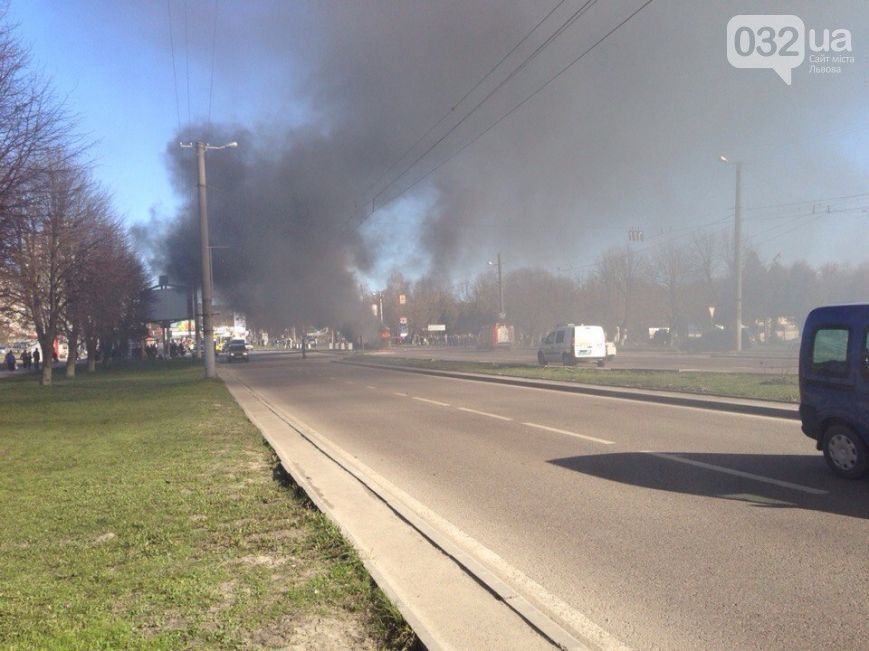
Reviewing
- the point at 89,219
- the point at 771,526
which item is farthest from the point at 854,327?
the point at 89,219

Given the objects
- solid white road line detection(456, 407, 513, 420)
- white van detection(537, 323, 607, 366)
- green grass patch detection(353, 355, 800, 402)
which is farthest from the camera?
white van detection(537, 323, 607, 366)

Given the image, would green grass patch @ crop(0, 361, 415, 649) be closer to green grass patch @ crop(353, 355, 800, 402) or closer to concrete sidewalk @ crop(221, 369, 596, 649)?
concrete sidewalk @ crop(221, 369, 596, 649)

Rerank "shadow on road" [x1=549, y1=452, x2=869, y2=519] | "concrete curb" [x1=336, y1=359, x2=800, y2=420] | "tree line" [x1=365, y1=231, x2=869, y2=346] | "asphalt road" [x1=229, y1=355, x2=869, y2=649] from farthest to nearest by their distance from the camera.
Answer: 1. "tree line" [x1=365, y1=231, x2=869, y2=346]
2. "concrete curb" [x1=336, y1=359, x2=800, y2=420]
3. "shadow on road" [x1=549, y1=452, x2=869, y2=519]
4. "asphalt road" [x1=229, y1=355, x2=869, y2=649]

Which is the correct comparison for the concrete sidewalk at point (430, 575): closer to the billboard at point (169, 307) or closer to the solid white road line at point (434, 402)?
the solid white road line at point (434, 402)

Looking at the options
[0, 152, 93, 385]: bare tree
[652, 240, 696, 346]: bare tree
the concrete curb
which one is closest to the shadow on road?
the concrete curb

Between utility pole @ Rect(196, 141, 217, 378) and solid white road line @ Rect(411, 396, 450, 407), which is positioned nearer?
solid white road line @ Rect(411, 396, 450, 407)

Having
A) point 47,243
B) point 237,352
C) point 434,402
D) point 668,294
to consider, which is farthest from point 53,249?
point 668,294

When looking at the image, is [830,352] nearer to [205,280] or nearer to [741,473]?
[741,473]

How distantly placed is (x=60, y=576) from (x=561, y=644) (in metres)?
2.87

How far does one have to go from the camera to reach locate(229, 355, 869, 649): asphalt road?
3.37 metres

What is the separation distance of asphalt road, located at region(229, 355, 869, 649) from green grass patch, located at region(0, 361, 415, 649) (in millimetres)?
1146

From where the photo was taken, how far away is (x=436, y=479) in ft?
22.7

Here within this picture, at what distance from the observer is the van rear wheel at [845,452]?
587 centimetres

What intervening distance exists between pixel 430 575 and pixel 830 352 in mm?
4477
